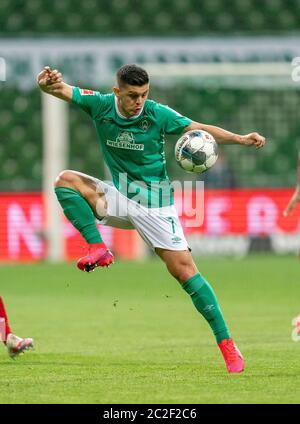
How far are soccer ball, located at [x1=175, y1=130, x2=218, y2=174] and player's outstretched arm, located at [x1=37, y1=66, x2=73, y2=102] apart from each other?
2.87ft

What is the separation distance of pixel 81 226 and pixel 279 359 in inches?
68.5

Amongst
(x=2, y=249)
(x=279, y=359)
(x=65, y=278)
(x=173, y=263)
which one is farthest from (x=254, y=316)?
(x=2, y=249)

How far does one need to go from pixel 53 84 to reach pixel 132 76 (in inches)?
23.5

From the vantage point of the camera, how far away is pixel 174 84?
882 inches

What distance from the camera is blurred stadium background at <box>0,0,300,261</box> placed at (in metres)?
19.6

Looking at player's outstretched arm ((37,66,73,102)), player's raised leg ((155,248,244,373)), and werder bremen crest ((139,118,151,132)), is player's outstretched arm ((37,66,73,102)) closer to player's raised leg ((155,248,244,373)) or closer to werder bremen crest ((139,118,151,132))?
werder bremen crest ((139,118,151,132))

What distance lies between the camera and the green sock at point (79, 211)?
7.72 metres

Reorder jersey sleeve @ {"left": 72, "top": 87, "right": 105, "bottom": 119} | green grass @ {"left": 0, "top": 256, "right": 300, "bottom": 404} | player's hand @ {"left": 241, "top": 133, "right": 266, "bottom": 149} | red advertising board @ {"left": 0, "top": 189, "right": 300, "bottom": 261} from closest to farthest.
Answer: green grass @ {"left": 0, "top": 256, "right": 300, "bottom": 404}, player's hand @ {"left": 241, "top": 133, "right": 266, "bottom": 149}, jersey sleeve @ {"left": 72, "top": 87, "right": 105, "bottom": 119}, red advertising board @ {"left": 0, "top": 189, "right": 300, "bottom": 261}

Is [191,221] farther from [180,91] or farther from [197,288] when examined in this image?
[197,288]

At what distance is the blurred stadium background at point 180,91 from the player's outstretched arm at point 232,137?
1183cm

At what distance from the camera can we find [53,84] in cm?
758

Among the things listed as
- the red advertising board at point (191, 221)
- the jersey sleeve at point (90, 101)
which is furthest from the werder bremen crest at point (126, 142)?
the red advertising board at point (191, 221)

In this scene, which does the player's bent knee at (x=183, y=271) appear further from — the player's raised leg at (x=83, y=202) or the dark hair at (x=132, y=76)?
the dark hair at (x=132, y=76)

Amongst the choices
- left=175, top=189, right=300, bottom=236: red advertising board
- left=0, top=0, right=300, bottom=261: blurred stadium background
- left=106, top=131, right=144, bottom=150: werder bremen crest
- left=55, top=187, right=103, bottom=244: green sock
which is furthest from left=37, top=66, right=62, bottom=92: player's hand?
left=175, top=189, right=300, bottom=236: red advertising board
